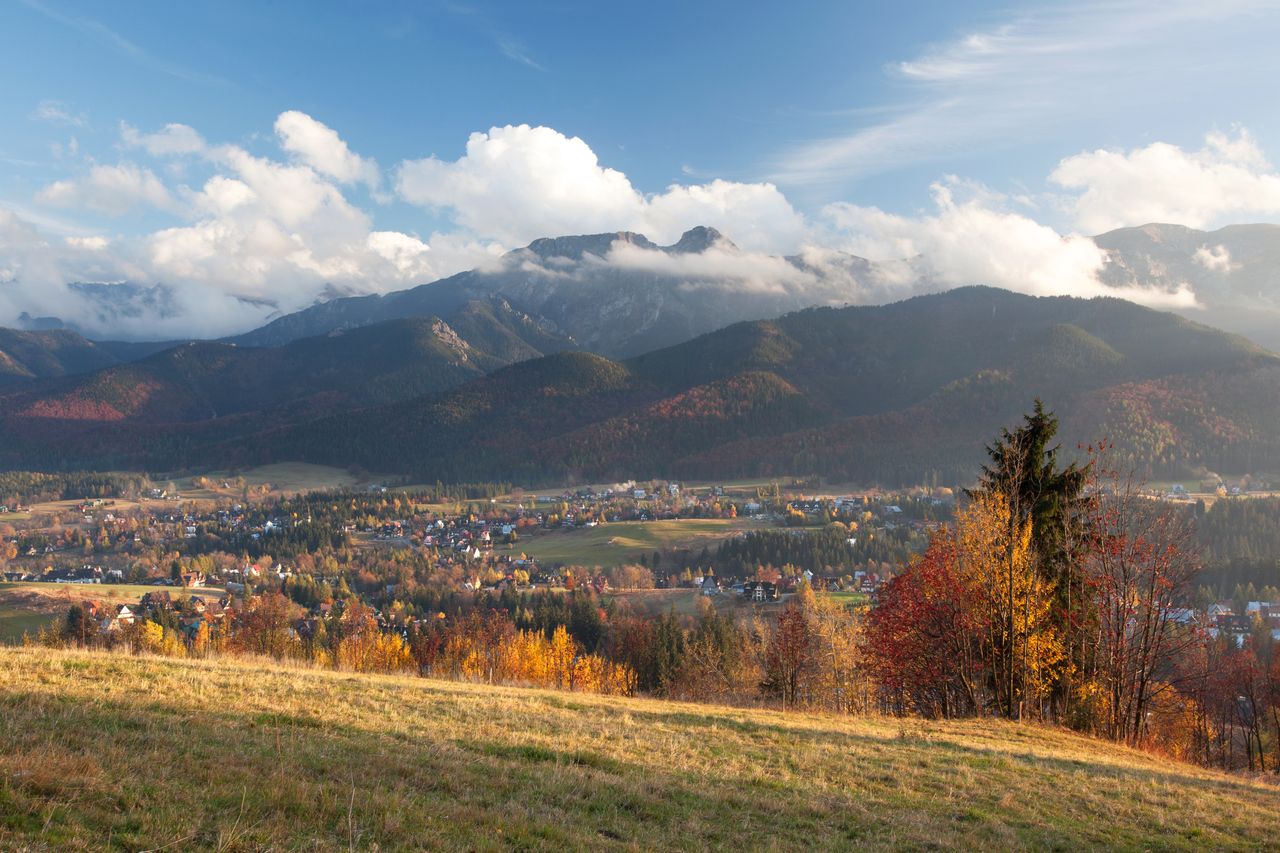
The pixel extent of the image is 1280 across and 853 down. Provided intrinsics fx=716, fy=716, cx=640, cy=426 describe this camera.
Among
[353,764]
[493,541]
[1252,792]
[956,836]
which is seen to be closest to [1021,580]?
[1252,792]

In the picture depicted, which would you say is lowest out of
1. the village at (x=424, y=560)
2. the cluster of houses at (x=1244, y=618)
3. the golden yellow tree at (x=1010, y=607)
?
the village at (x=424, y=560)

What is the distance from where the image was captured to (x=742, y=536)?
526 feet

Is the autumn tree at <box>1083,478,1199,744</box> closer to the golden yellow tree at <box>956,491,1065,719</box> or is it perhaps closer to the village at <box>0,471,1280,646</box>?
the golden yellow tree at <box>956,491,1065,719</box>

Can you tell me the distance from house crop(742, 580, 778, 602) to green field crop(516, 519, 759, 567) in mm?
36802

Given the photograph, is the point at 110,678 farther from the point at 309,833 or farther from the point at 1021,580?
the point at 1021,580

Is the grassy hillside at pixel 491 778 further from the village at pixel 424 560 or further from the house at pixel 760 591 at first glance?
the house at pixel 760 591

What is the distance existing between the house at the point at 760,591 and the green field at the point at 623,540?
36802 millimetres

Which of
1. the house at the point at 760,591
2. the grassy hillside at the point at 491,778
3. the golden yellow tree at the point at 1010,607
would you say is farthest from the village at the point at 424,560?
the grassy hillside at the point at 491,778

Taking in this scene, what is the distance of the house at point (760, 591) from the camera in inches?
4564

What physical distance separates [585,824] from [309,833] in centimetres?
393

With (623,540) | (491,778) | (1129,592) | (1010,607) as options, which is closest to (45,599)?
(623,540)

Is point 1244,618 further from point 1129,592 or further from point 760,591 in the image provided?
point 1129,592

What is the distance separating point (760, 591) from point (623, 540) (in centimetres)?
5734

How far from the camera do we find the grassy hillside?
8.59 meters
